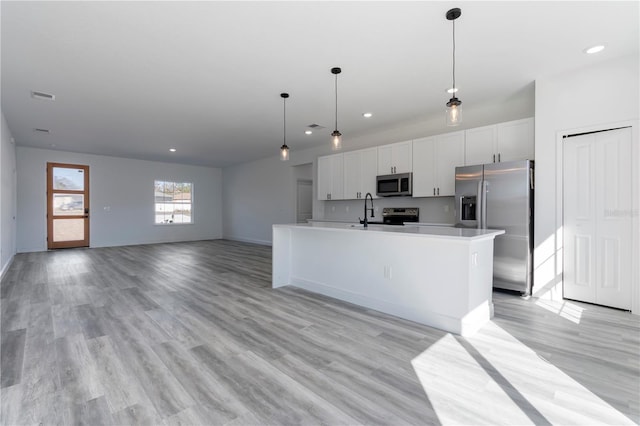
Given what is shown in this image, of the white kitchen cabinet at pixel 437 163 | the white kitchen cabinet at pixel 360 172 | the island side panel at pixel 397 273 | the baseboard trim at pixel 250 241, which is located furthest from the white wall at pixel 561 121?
the baseboard trim at pixel 250 241

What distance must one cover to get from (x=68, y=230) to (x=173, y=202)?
2.85 m

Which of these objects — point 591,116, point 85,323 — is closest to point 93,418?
point 85,323

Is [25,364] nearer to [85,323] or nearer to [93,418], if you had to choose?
[85,323]

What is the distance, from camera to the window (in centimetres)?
977

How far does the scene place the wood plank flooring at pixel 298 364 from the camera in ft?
5.42

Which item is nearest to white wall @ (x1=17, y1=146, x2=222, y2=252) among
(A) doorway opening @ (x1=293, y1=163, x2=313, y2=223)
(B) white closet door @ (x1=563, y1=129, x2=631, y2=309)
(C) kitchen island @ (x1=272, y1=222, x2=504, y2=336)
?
(A) doorway opening @ (x1=293, y1=163, x2=313, y2=223)

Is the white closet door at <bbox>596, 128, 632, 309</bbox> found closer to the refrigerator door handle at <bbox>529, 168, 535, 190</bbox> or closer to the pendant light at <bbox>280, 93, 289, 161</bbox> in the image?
the refrigerator door handle at <bbox>529, 168, 535, 190</bbox>

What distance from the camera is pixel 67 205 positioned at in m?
8.16

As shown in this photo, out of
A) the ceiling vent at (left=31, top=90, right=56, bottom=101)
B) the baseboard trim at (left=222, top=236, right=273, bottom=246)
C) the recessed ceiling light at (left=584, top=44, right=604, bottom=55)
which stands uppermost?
the recessed ceiling light at (left=584, top=44, right=604, bottom=55)

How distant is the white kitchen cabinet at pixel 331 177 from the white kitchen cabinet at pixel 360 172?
0.15 metres

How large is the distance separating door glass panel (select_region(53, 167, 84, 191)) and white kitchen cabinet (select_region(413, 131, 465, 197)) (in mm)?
8895

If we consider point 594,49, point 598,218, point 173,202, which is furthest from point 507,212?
point 173,202

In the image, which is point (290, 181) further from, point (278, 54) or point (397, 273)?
point (397, 273)

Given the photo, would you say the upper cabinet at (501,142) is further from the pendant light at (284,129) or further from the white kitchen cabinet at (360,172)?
the pendant light at (284,129)
